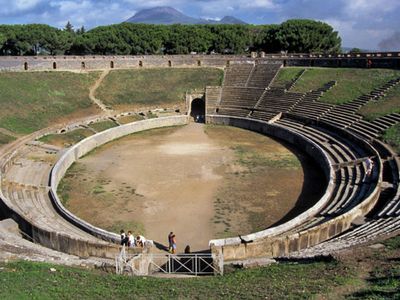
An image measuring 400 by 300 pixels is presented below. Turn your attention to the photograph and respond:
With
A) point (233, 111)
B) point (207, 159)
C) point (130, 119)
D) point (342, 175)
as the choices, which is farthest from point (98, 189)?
point (233, 111)

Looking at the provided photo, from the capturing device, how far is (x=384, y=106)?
3634cm

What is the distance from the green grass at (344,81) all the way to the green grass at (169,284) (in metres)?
30.6

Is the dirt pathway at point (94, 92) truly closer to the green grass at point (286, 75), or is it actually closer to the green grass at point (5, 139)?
the green grass at point (5, 139)

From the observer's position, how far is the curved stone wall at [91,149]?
65.2ft

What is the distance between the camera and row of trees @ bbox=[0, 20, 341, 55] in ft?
220

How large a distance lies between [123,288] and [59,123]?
3173 cm

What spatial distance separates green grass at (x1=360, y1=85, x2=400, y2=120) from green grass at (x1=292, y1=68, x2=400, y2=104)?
2871 millimetres

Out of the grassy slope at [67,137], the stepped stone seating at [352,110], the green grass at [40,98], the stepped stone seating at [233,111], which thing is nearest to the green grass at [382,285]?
the stepped stone seating at [352,110]

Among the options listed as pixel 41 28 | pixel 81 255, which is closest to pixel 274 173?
pixel 81 255

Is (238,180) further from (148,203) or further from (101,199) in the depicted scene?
(101,199)

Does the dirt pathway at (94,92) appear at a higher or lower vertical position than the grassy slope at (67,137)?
higher

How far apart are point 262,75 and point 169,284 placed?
4304 cm

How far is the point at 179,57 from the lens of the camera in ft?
195

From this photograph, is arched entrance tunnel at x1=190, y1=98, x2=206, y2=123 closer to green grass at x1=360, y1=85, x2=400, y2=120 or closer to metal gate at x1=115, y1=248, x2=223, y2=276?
green grass at x1=360, y1=85, x2=400, y2=120
